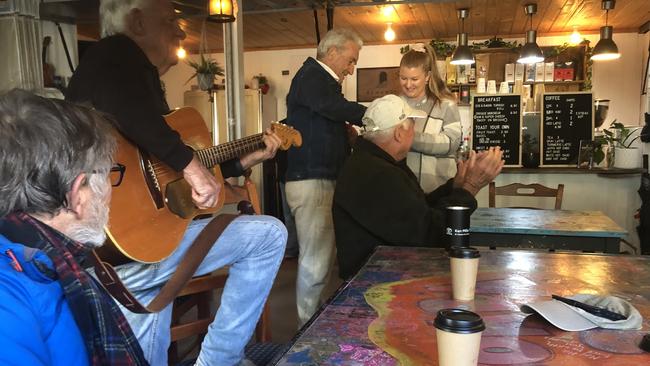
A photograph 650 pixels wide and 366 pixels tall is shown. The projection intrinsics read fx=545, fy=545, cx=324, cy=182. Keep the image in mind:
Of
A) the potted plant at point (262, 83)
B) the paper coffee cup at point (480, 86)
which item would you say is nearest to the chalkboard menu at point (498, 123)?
the paper coffee cup at point (480, 86)

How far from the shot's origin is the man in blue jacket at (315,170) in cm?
282

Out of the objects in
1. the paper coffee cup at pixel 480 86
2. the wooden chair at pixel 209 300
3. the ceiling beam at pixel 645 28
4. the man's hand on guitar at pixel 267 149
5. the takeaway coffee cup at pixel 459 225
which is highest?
the ceiling beam at pixel 645 28

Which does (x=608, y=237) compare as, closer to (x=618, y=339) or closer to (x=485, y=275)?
(x=485, y=275)

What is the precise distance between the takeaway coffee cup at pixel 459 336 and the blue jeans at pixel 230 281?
110 cm

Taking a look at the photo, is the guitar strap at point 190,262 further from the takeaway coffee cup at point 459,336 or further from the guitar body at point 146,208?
the takeaway coffee cup at point 459,336

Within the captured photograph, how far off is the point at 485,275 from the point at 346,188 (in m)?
0.73

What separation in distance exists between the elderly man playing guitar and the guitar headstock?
0.72 m

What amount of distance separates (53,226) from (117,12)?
4.19 ft

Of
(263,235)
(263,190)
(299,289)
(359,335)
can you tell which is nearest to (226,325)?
(263,235)

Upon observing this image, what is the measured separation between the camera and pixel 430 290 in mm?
1408

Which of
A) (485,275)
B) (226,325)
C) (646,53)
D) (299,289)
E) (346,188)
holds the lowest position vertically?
(299,289)

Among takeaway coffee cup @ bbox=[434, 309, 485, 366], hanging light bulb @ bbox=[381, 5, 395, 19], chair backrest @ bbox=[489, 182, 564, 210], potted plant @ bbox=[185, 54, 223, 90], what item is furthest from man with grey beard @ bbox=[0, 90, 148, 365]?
potted plant @ bbox=[185, 54, 223, 90]

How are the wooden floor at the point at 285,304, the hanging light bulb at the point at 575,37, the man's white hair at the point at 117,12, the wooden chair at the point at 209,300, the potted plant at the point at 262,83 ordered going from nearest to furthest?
the man's white hair at the point at 117,12 → the wooden chair at the point at 209,300 → the wooden floor at the point at 285,304 → the hanging light bulb at the point at 575,37 → the potted plant at the point at 262,83

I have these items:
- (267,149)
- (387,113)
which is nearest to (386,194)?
(387,113)
